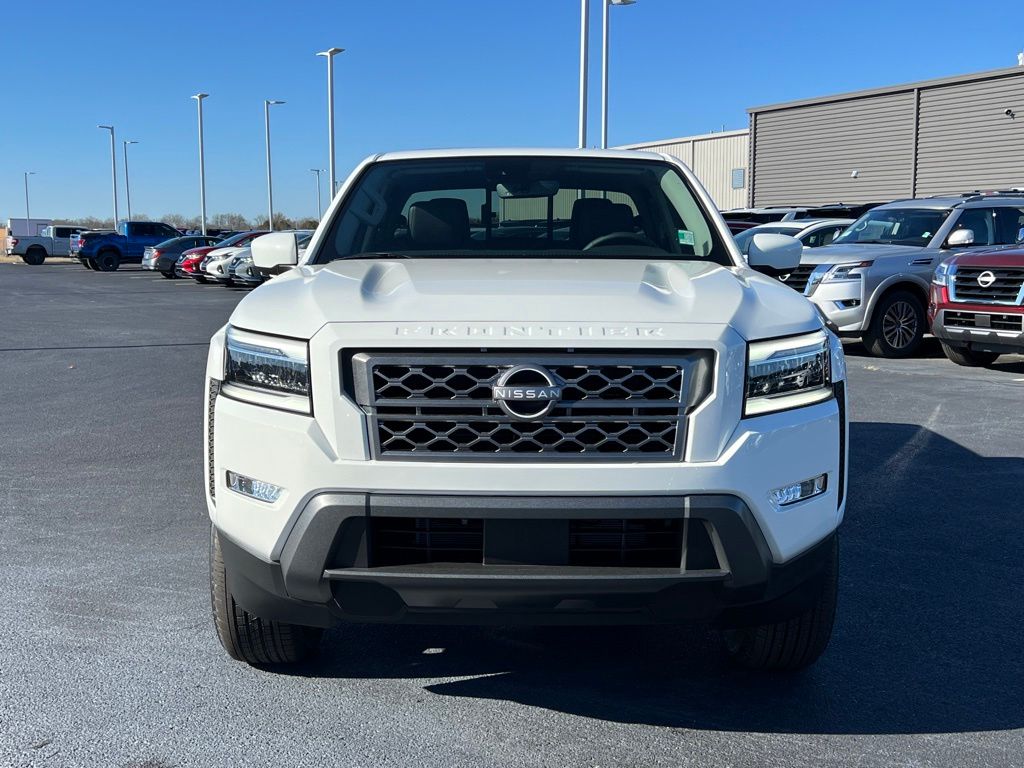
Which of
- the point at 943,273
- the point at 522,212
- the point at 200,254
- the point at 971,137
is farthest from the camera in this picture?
the point at 200,254

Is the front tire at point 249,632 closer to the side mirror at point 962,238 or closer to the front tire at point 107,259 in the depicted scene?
the side mirror at point 962,238

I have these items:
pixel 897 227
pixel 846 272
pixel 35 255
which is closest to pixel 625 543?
pixel 846 272

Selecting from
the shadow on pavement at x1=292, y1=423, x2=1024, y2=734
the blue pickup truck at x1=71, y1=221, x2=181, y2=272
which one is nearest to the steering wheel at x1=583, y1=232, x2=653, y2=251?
the shadow on pavement at x1=292, y1=423, x2=1024, y2=734

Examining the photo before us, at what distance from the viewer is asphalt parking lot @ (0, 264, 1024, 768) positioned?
312 centimetres

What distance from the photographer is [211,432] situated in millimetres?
3289

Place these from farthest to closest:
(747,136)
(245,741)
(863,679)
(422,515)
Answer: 1. (747,136)
2. (863,679)
3. (245,741)
4. (422,515)

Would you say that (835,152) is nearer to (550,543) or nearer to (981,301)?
(981,301)

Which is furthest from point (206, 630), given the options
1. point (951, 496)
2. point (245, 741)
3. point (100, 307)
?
point (100, 307)

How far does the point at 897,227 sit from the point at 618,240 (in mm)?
10127

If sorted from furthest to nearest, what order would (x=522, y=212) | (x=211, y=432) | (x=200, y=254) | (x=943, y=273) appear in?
1. (x=200, y=254)
2. (x=943, y=273)
3. (x=522, y=212)
4. (x=211, y=432)

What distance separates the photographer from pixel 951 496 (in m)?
6.02

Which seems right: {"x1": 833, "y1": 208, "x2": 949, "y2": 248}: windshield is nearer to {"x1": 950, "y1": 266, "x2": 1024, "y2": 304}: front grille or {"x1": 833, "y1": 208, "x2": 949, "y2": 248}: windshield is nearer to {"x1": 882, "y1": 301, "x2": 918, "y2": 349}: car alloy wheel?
{"x1": 882, "y1": 301, "x2": 918, "y2": 349}: car alloy wheel

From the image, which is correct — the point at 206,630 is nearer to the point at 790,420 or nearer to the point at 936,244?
the point at 790,420

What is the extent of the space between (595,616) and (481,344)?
795mm
